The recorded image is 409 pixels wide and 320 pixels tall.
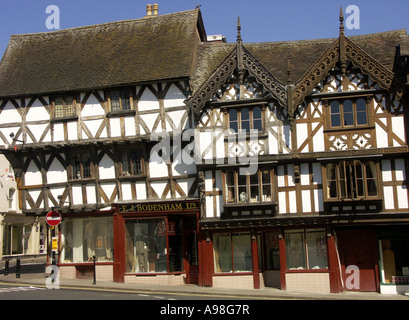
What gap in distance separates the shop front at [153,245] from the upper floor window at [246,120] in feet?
14.6

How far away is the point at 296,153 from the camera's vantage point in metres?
23.8

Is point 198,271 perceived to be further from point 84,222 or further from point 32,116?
point 32,116

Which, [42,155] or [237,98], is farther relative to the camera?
[42,155]

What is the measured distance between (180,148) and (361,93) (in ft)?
27.8

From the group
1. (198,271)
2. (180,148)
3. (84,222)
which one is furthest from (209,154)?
(84,222)

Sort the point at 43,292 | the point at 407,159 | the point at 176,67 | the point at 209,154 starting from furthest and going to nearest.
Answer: the point at 176,67, the point at 209,154, the point at 407,159, the point at 43,292

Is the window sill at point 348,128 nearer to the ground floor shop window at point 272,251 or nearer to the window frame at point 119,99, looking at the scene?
the ground floor shop window at point 272,251

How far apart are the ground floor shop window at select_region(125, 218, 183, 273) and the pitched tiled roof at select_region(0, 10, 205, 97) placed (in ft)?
22.4

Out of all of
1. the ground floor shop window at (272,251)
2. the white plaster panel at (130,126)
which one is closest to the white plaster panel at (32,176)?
the white plaster panel at (130,126)


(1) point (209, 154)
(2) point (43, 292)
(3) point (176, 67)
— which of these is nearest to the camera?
(2) point (43, 292)

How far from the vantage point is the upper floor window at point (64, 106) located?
27.2 meters

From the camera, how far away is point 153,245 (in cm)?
2636

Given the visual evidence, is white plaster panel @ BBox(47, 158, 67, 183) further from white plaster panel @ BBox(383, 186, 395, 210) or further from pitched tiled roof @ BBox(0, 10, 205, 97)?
white plaster panel @ BBox(383, 186, 395, 210)

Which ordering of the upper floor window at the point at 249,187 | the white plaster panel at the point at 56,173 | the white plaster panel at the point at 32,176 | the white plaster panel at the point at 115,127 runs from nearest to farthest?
the upper floor window at the point at 249,187 → the white plaster panel at the point at 115,127 → the white plaster panel at the point at 56,173 → the white plaster panel at the point at 32,176
